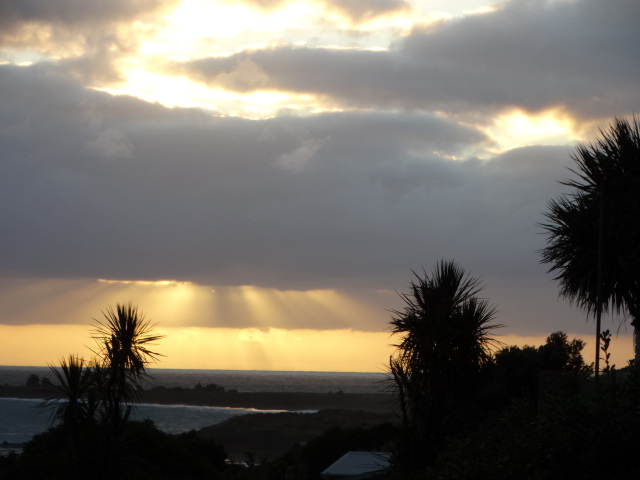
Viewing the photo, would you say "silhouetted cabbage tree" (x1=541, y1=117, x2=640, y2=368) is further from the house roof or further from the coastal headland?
the coastal headland

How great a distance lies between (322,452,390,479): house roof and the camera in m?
24.8

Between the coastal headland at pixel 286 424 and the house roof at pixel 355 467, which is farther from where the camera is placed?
the coastal headland at pixel 286 424

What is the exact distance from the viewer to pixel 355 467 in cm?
2645

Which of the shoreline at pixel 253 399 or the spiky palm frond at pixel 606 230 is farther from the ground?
the spiky palm frond at pixel 606 230

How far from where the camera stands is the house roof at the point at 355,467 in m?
24.8

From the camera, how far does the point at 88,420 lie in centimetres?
2420

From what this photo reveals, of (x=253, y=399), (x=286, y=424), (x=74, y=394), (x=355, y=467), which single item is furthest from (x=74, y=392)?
(x=253, y=399)

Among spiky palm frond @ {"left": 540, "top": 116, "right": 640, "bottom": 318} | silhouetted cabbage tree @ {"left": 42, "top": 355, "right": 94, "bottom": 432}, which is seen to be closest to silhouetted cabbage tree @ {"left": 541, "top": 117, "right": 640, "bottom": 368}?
spiky palm frond @ {"left": 540, "top": 116, "right": 640, "bottom": 318}

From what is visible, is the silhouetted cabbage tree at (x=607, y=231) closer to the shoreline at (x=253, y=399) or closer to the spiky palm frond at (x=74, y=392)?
the spiky palm frond at (x=74, y=392)

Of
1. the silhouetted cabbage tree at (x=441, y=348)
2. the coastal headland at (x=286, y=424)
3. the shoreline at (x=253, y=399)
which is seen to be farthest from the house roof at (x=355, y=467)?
the shoreline at (x=253, y=399)

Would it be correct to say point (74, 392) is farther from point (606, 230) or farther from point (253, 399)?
point (253, 399)

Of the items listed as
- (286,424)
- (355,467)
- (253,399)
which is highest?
(355,467)

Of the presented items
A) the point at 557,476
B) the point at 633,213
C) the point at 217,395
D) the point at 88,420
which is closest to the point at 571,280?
the point at 633,213

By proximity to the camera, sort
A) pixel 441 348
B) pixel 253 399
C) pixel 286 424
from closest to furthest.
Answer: pixel 441 348
pixel 286 424
pixel 253 399
